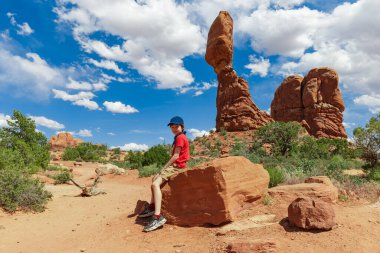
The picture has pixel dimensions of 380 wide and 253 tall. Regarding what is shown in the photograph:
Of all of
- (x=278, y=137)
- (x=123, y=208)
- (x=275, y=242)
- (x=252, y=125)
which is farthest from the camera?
(x=252, y=125)

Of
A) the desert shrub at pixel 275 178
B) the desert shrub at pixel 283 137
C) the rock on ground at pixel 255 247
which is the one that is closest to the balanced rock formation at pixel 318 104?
the desert shrub at pixel 283 137

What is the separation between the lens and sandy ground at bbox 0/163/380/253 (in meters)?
4.98

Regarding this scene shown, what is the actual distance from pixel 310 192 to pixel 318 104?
A: 47672 mm

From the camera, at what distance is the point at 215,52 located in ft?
137

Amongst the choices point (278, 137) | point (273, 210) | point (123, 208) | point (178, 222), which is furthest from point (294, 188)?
point (278, 137)

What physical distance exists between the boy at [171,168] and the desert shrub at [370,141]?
1374 cm

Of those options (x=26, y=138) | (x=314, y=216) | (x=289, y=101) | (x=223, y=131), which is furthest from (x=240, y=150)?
(x=289, y=101)

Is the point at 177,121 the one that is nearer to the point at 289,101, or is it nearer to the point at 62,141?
the point at 289,101

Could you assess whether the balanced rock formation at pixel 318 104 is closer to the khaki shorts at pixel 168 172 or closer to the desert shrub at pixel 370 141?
the desert shrub at pixel 370 141

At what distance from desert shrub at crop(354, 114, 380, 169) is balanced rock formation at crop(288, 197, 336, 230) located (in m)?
13.6

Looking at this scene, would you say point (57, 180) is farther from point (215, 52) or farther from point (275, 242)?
point (215, 52)

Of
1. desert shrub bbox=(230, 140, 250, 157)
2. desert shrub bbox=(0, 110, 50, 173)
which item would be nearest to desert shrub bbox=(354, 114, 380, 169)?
desert shrub bbox=(230, 140, 250, 157)

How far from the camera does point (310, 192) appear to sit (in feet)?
22.0

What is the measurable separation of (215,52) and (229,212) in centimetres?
3767
